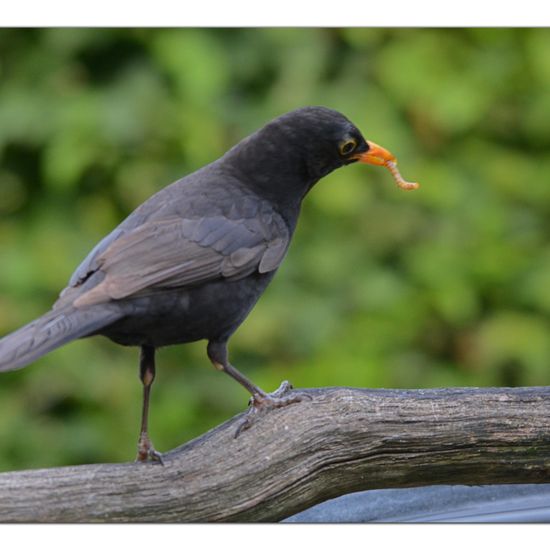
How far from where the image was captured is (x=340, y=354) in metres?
4.79

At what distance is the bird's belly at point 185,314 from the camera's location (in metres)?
3.32

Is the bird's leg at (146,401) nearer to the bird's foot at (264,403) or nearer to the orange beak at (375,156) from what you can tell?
the bird's foot at (264,403)

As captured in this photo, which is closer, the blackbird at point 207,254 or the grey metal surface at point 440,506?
the blackbird at point 207,254

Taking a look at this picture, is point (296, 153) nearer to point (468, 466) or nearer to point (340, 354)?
point (468, 466)

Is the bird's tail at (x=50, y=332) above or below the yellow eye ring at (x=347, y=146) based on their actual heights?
below

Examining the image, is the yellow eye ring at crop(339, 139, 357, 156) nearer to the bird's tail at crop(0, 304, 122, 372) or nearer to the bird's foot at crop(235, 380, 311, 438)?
the bird's foot at crop(235, 380, 311, 438)

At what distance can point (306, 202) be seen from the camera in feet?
16.3

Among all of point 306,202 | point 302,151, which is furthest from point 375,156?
point 306,202

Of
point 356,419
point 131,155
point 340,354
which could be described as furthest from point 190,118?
point 356,419

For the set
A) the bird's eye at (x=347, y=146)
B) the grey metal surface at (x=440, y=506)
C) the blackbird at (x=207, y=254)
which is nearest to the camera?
the blackbird at (x=207, y=254)

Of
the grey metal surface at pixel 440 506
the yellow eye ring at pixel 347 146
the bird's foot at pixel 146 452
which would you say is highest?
the yellow eye ring at pixel 347 146

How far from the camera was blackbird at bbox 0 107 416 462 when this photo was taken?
328 centimetres

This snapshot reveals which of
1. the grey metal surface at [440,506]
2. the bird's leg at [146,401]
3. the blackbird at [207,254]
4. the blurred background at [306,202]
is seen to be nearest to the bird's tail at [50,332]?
the blackbird at [207,254]

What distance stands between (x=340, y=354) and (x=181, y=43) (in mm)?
1276
